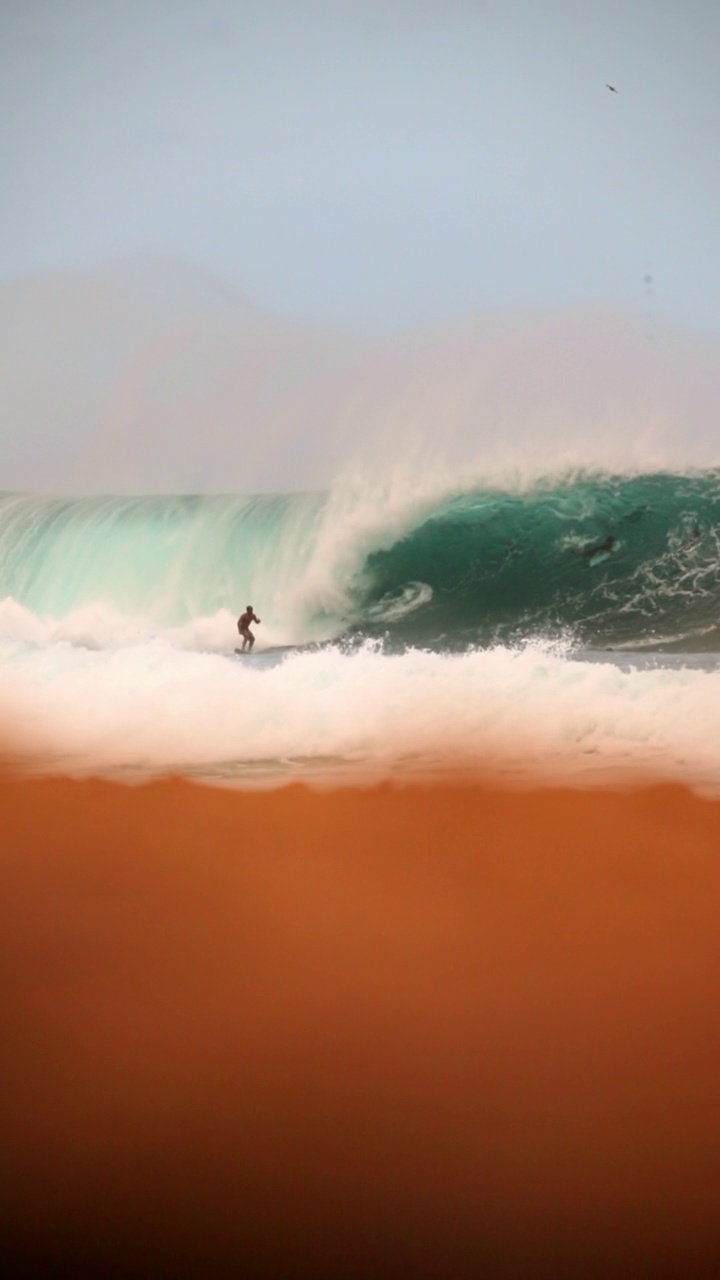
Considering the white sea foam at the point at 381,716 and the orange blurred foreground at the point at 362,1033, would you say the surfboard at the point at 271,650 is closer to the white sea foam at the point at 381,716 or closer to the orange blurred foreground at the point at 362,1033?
the white sea foam at the point at 381,716

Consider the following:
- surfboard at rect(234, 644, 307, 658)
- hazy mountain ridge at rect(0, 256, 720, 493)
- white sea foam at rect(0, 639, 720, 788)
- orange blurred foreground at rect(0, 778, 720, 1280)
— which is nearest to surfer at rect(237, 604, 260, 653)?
surfboard at rect(234, 644, 307, 658)

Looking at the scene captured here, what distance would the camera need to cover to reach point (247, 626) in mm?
3104

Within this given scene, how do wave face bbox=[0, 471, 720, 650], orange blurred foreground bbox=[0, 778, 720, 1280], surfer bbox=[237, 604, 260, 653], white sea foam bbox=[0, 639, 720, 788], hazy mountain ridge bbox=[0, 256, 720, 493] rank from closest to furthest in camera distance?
orange blurred foreground bbox=[0, 778, 720, 1280], white sea foam bbox=[0, 639, 720, 788], hazy mountain ridge bbox=[0, 256, 720, 493], wave face bbox=[0, 471, 720, 650], surfer bbox=[237, 604, 260, 653]

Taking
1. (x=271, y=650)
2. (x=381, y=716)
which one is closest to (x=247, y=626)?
(x=271, y=650)

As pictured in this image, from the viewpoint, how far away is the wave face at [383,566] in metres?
2.94

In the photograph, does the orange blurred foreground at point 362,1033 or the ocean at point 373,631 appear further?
the ocean at point 373,631

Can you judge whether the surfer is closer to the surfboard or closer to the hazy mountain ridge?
the surfboard

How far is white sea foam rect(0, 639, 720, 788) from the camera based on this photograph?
8.18 ft

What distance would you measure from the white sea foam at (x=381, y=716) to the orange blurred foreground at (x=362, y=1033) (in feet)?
0.47

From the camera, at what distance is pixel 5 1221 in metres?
1.54

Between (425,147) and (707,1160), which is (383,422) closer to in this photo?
(425,147)

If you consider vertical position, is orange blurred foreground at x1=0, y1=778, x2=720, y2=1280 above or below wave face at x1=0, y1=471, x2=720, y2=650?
below

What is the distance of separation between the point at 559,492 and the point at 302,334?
0.87m

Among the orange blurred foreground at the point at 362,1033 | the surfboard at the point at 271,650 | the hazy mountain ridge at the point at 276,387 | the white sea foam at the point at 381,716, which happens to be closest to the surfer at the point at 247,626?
the surfboard at the point at 271,650
